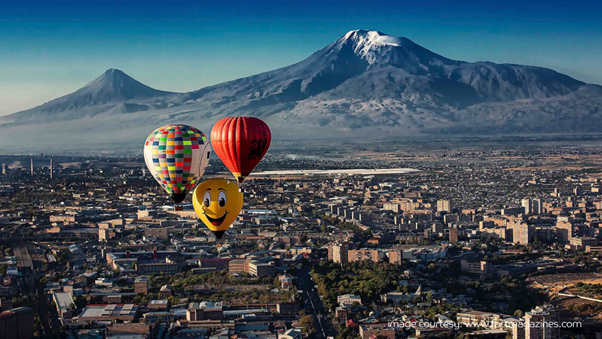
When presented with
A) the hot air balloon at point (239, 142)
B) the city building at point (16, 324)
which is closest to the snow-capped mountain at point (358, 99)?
the city building at point (16, 324)

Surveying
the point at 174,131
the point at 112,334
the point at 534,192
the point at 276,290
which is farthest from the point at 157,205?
the point at 174,131

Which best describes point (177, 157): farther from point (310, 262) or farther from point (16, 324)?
point (310, 262)

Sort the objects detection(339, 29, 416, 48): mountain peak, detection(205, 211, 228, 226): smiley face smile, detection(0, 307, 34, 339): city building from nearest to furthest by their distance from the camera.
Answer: detection(205, 211, 228, 226): smiley face smile < detection(0, 307, 34, 339): city building < detection(339, 29, 416, 48): mountain peak

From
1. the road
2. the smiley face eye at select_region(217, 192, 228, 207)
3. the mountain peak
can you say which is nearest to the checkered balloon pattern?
the smiley face eye at select_region(217, 192, 228, 207)

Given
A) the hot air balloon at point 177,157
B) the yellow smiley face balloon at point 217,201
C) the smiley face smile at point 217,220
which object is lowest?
the smiley face smile at point 217,220

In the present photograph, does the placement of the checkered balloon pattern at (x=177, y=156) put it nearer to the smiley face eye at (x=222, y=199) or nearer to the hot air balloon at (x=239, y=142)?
the hot air balloon at (x=239, y=142)

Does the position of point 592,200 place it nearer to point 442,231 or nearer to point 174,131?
point 442,231

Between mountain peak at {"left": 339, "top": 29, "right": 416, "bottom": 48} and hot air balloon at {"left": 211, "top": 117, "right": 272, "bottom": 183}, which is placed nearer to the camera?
hot air balloon at {"left": 211, "top": 117, "right": 272, "bottom": 183}

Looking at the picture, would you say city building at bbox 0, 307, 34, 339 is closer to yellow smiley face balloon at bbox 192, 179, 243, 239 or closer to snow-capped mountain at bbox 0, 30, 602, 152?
yellow smiley face balloon at bbox 192, 179, 243, 239
